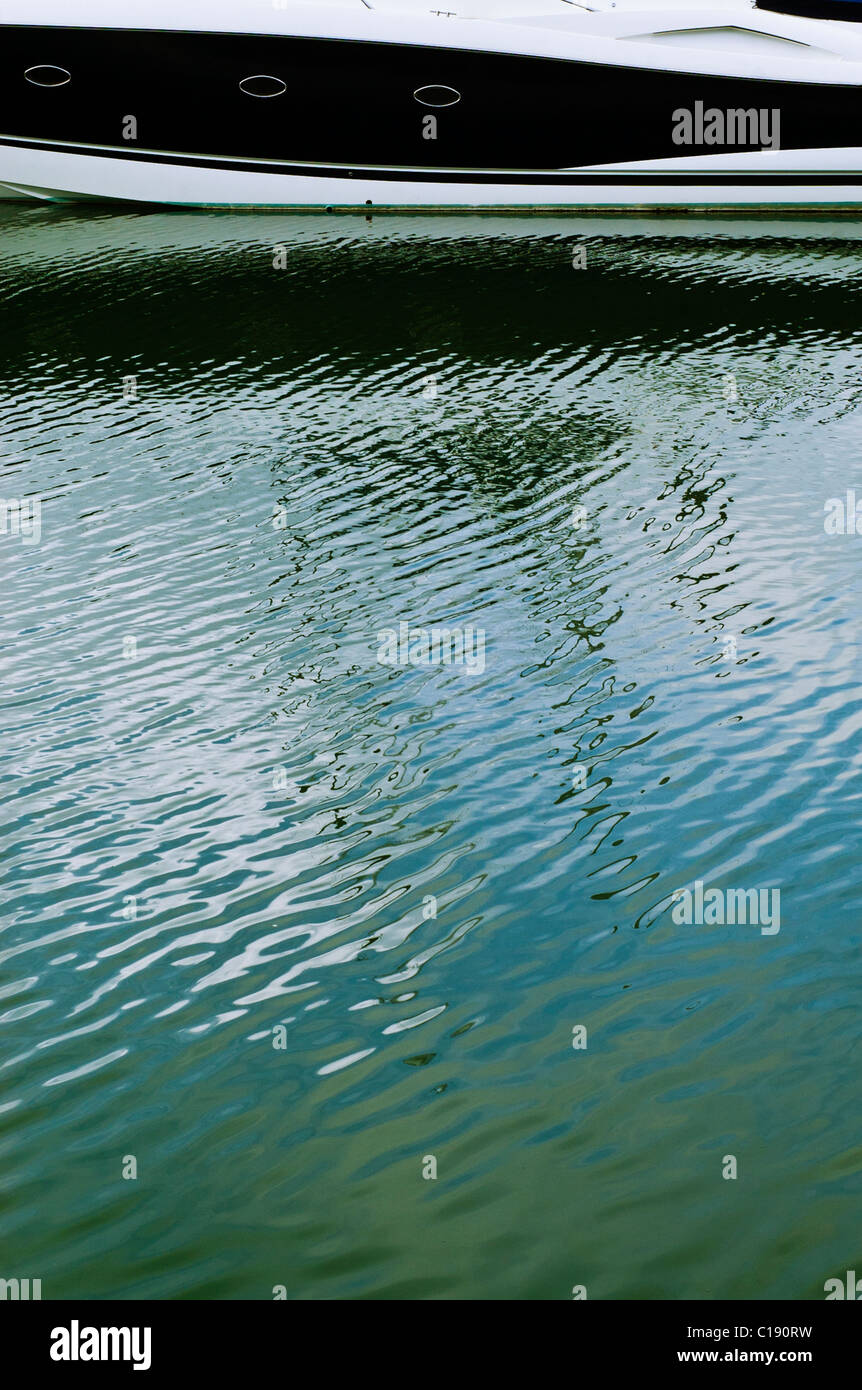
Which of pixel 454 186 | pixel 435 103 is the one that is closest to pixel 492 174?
pixel 454 186

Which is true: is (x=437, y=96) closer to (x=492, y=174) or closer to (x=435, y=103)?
(x=435, y=103)

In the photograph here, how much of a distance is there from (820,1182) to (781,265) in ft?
70.2

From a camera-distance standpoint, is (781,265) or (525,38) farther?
(525,38)

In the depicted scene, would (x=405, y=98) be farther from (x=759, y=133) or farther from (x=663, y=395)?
(x=663, y=395)

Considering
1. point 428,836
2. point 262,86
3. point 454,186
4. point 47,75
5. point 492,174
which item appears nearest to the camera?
point 428,836

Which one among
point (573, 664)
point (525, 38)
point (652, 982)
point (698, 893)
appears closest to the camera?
point (652, 982)

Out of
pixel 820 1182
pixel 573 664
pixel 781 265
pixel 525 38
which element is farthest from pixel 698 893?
pixel 525 38

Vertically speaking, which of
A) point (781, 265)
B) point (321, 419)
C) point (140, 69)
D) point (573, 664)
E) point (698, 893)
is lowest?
point (698, 893)

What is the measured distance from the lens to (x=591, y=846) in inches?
355

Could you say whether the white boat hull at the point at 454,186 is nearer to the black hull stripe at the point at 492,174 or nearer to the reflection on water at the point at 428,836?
the black hull stripe at the point at 492,174

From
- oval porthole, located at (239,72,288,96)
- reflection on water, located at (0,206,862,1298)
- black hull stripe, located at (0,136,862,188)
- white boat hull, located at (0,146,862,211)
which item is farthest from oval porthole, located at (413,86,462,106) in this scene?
reflection on water, located at (0,206,862,1298)

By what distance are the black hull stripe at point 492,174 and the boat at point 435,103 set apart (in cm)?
4

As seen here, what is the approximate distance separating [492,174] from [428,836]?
22953 millimetres

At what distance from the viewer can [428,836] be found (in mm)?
9062
